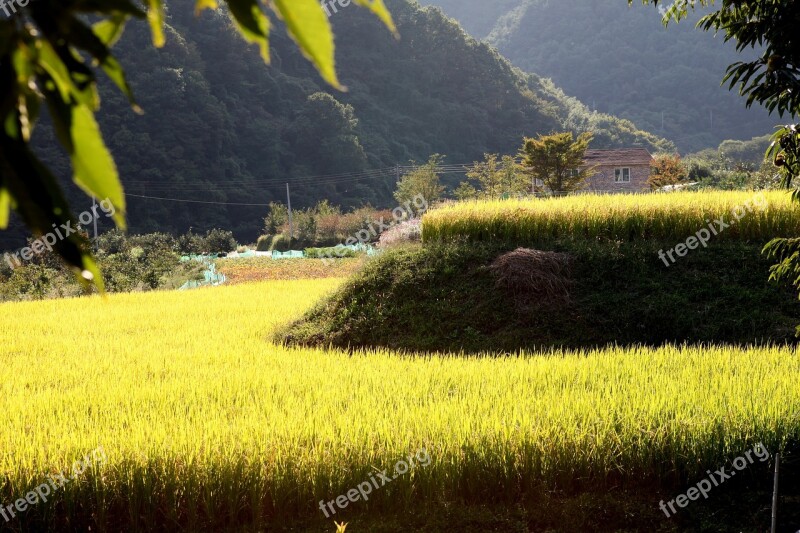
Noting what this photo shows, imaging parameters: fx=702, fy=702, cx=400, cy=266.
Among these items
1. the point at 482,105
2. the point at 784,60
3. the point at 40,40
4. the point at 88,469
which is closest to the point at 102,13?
the point at 40,40

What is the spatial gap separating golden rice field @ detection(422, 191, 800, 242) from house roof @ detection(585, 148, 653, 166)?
3102 centimetres

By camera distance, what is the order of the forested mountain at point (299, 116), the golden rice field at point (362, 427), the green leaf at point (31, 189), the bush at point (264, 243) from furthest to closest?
the forested mountain at point (299, 116) < the bush at point (264, 243) < the golden rice field at point (362, 427) < the green leaf at point (31, 189)

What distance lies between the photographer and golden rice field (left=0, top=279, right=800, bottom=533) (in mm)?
3889

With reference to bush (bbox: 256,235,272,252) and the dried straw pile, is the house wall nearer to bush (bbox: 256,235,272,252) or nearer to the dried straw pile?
bush (bbox: 256,235,272,252)

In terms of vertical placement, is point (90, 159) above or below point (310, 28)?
below

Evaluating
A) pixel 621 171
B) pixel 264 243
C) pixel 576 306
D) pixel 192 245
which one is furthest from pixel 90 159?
pixel 621 171

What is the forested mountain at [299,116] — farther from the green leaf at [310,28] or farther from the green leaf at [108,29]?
the green leaf at [310,28]

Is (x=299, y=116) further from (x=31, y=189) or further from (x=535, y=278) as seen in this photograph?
(x=31, y=189)

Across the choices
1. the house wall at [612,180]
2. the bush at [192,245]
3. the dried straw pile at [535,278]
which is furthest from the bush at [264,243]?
the dried straw pile at [535,278]

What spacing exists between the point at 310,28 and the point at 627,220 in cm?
1053

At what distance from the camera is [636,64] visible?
3157 inches

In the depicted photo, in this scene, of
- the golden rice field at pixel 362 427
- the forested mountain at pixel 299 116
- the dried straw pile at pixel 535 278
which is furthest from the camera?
the forested mountain at pixel 299 116

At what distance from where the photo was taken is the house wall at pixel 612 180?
41781 mm

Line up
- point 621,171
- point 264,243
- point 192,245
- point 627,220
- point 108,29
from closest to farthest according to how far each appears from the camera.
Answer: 1. point 108,29
2. point 627,220
3. point 192,245
4. point 264,243
5. point 621,171
